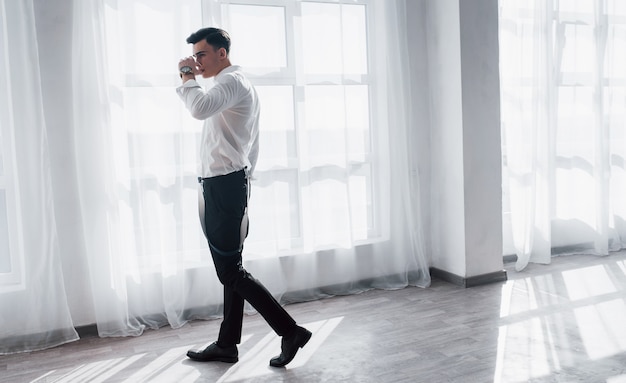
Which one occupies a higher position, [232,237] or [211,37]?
[211,37]

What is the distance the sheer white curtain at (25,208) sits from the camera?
3.12m

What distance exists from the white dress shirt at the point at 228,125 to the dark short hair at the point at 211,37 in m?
0.12

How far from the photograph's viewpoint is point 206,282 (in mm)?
3648

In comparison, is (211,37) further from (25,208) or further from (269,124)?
(25,208)

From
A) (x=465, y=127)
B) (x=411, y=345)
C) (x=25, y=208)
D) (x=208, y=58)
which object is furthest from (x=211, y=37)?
(x=465, y=127)

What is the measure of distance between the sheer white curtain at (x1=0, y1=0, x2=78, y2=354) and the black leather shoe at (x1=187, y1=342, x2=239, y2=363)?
34.4 inches

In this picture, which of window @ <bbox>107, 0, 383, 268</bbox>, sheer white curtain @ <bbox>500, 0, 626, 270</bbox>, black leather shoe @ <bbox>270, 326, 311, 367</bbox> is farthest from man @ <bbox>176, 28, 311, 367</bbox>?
→ sheer white curtain @ <bbox>500, 0, 626, 270</bbox>

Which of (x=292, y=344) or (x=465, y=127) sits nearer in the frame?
(x=292, y=344)

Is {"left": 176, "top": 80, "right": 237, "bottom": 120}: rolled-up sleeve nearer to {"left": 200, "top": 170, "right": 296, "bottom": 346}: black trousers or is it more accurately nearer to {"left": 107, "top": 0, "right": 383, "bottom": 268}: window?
{"left": 200, "top": 170, "right": 296, "bottom": 346}: black trousers

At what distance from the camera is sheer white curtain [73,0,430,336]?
335cm

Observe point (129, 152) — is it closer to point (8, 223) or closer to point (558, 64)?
point (8, 223)

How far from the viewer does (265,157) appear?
374 centimetres

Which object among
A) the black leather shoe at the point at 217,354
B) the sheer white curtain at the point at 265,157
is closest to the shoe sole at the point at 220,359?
the black leather shoe at the point at 217,354

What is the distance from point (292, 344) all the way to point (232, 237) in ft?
1.90
